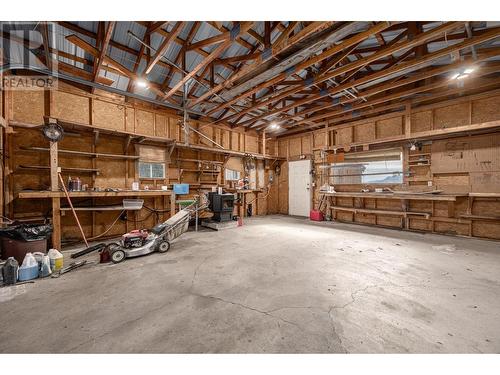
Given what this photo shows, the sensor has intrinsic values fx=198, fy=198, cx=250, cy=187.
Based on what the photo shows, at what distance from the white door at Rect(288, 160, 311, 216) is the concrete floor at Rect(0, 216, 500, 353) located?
4.63 metres

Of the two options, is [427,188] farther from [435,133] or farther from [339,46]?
[339,46]

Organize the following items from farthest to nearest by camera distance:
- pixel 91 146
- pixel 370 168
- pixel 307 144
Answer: pixel 307 144
pixel 370 168
pixel 91 146

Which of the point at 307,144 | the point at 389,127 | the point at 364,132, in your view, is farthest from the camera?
the point at 307,144

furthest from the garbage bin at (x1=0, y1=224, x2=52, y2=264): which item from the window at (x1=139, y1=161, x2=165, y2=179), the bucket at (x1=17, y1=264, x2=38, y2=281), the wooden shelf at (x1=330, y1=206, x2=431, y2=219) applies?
the wooden shelf at (x1=330, y1=206, x2=431, y2=219)

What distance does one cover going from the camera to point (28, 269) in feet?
8.59

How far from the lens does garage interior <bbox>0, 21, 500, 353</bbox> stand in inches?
70.7

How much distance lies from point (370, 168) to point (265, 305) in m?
6.04

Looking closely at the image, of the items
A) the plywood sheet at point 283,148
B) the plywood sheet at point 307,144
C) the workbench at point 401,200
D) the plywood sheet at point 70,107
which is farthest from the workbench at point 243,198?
the plywood sheet at point 70,107

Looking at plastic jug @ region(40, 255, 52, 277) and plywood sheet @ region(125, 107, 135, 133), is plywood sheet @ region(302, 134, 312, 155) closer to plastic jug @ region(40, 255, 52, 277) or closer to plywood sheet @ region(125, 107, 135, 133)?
plywood sheet @ region(125, 107, 135, 133)

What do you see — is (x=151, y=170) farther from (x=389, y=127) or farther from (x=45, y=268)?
(x=389, y=127)

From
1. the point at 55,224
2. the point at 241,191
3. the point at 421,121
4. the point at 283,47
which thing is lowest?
the point at 55,224

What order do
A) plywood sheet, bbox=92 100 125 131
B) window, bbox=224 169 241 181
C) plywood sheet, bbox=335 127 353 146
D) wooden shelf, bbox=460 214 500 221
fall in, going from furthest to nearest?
window, bbox=224 169 241 181, plywood sheet, bbox=335 127 353 146, plywood sheet, bbox=92 100 125 131, wooden shelf, bbox=460 214 500 221

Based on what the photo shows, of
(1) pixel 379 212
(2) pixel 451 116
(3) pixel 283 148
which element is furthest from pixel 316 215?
(2) pixel 451 116
